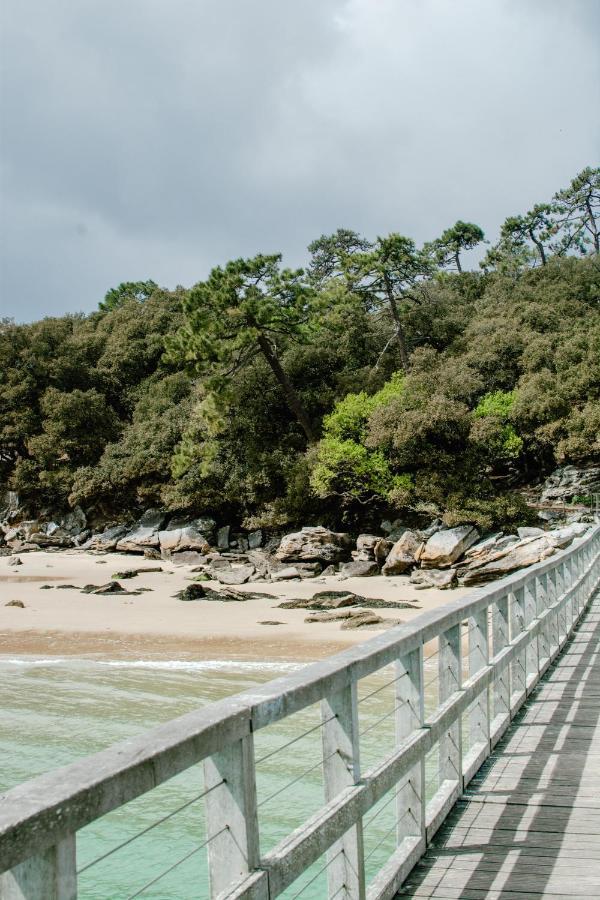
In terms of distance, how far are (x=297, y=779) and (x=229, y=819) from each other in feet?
1.16

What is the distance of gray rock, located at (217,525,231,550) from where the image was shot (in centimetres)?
3572

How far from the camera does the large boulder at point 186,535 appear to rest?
34125 millimetres

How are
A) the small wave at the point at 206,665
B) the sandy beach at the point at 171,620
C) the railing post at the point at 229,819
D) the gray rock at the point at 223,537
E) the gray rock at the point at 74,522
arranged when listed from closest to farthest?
the railing post at the point at 229,819 < the small wave at the point at 206,665 < the sandy beach at the point at 171,620 < the gray rock at the point at 223,537 < the gray rock at the point at 74,522

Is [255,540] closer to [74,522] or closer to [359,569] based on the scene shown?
[359,569]

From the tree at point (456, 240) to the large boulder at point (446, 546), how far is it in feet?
131

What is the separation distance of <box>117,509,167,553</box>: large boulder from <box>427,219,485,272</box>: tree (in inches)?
1386

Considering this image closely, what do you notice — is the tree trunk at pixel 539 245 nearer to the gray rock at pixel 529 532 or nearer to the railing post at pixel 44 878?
the gray rock at pixel 529 532

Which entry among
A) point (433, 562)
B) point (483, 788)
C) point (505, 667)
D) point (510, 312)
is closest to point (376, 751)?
point (505, 667)

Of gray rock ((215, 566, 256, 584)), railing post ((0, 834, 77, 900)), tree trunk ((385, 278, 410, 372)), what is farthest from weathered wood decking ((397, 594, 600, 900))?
tree trunk ((385, 278, 410, 372))

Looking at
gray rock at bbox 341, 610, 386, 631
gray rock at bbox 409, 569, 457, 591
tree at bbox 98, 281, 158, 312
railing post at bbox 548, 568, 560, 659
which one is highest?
tree at bbox 98, 281, 158, 312

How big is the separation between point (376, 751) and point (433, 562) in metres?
18.3

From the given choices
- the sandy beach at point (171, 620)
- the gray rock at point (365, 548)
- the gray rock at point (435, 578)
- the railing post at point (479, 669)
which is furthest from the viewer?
the gray rock at point (365, 548)

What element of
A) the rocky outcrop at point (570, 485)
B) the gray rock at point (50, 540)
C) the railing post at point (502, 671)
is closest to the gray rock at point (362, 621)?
the railing post at point (502, 671)

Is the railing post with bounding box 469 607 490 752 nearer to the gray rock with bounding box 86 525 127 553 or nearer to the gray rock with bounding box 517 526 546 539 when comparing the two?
the gray rock with bounding box 517 526 546 539
